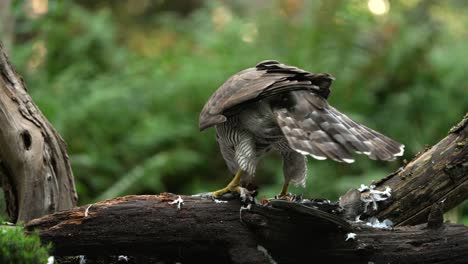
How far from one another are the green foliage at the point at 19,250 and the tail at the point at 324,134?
1432 mm

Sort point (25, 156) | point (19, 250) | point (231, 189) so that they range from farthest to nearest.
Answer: point (25, 156)
point (231, 189)
point (19, 250)

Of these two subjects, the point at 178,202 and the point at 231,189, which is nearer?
the point at 178,202

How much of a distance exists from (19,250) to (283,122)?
62.9 inches

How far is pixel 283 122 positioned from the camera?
3686mm

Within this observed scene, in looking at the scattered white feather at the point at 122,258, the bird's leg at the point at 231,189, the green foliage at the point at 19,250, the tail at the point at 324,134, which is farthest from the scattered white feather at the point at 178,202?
the green foliage at the point at 19,250

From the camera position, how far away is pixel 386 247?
3719 millimetres

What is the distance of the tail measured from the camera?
348 centimetres

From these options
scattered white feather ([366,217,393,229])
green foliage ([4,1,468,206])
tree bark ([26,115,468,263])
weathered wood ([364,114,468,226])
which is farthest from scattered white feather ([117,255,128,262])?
green foliage ([4,1,468,206])

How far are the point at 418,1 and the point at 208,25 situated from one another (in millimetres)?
4023

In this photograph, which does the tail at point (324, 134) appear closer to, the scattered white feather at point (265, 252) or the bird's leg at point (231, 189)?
the bird's leg at point (231, 189)

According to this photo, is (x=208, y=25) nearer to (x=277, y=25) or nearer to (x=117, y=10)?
(x=277, y=25)

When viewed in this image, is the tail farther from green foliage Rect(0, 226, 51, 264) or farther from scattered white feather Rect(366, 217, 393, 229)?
green foliage Rect(0, 226, 51, 264)

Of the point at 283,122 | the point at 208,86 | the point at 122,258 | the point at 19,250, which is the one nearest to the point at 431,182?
the point at 283,122

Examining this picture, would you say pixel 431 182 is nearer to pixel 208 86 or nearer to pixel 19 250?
pixel 19 250
